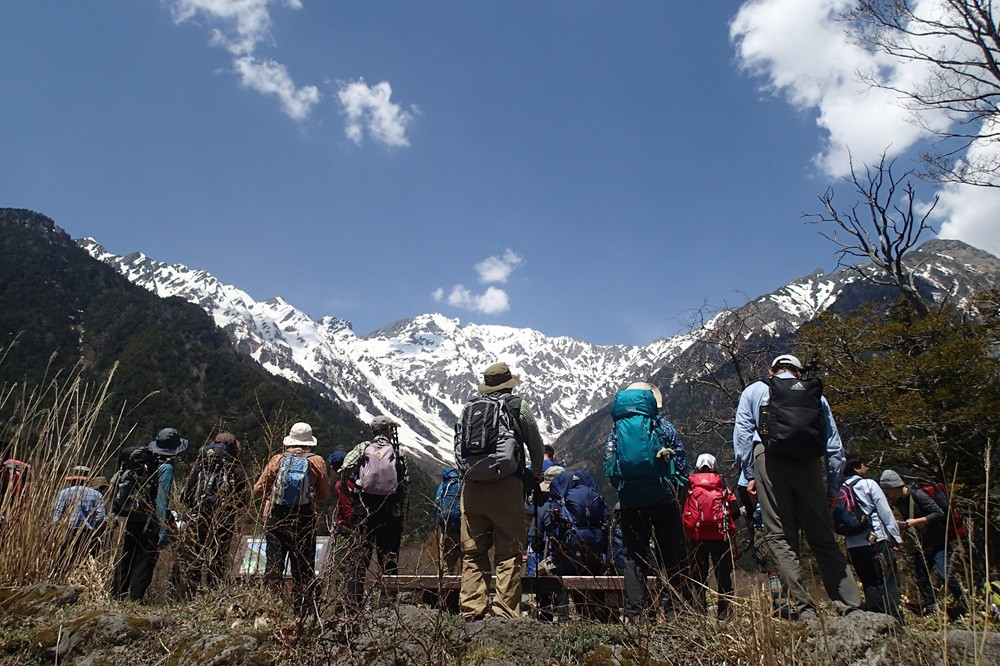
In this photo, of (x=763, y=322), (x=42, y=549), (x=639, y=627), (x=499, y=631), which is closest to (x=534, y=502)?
(x=499, y=631)

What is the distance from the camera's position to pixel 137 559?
5.00m

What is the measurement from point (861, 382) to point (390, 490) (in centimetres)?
1166

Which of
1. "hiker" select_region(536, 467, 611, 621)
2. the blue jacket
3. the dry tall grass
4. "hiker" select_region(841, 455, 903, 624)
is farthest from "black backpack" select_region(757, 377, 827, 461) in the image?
the dry tall grass

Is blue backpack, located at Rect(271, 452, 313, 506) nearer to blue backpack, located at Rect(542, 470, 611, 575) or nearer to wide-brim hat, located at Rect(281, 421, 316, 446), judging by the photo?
wide-brim hat, located at Rect(281, 421, 316, 446)

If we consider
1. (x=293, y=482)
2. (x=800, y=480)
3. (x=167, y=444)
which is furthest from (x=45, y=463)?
(x=800, y=480)

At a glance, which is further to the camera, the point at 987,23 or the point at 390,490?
the point at 987,23

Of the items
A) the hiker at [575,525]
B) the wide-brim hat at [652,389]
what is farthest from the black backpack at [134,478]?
the wide-brim hat at [652,389]

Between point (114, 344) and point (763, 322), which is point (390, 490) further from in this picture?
point (114, 344)

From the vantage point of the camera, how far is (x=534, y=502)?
5066 mm

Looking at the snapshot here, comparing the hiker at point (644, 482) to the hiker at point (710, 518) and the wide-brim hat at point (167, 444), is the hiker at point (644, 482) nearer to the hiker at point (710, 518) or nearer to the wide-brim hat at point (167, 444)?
the hiker at point (710, 518)

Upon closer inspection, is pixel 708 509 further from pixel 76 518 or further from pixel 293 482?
pixel 76 518

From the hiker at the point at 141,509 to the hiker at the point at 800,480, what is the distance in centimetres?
449

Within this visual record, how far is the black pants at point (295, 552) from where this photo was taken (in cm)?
277

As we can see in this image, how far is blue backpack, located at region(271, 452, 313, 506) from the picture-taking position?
16.4 ft
